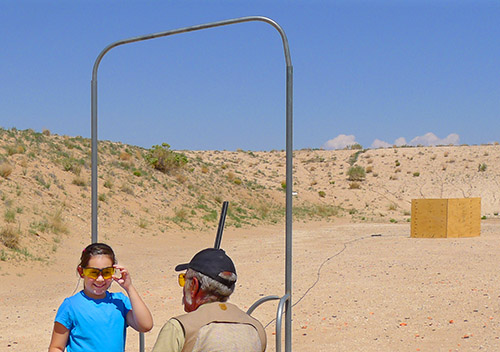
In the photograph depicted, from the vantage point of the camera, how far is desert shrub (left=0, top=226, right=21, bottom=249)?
14.6 meters

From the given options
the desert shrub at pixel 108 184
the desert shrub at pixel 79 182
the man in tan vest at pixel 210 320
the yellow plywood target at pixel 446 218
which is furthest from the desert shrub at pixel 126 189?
the man in tan vest at pixel 210 320

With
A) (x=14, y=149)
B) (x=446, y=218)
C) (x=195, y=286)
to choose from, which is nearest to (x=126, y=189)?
(x=14, y=149)

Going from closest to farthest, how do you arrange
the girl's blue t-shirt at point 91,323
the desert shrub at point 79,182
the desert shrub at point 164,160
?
the girl's blue t-shirt at point 91,323, the desert shrub at point 79,182, the desert shrub at point 164,160

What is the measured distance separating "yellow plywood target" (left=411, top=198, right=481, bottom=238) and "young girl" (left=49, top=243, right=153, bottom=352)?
1434cm

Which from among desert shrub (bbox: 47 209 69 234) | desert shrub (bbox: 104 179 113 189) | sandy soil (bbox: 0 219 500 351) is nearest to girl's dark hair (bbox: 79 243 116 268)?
sandy soil (bbox: 0 219 500 351)

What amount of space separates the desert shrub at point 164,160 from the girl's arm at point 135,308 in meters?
29.4

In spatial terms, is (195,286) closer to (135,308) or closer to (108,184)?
(135,308)

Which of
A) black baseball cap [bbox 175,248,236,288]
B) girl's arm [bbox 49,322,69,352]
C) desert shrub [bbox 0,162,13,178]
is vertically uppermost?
desert shrub [bbox 0,162,13,178]

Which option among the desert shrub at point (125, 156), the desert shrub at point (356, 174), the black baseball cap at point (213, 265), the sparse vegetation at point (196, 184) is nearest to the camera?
the black baseball cap at point (213, 265)

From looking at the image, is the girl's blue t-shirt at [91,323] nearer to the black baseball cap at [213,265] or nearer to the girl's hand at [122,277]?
the girl's hand at [122,277]

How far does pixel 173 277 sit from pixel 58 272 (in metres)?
3.29

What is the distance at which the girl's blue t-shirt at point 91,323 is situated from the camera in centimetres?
288

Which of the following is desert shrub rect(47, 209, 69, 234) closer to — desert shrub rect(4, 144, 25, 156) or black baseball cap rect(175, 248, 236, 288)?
desert shrub rect(4, 144, 25, 156)

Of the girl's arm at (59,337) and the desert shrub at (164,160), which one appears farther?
the desert shrub at (164,160)
